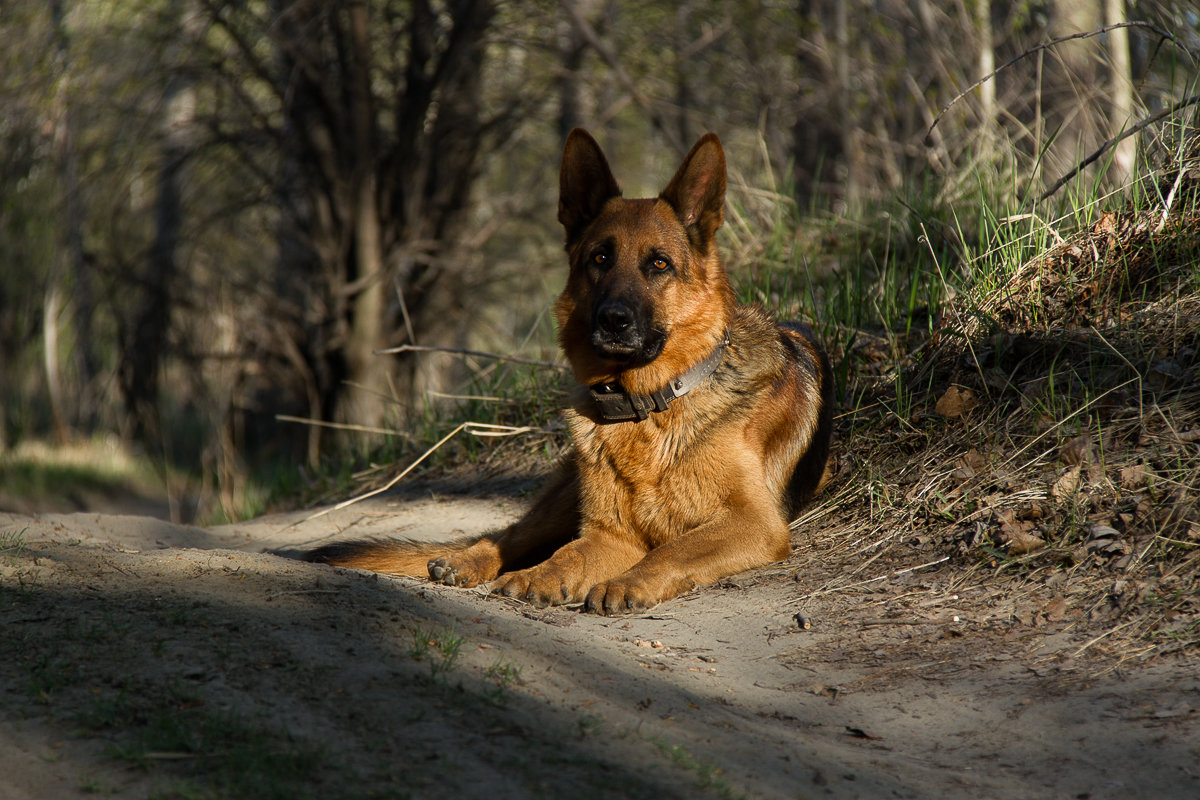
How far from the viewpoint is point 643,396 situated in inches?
173

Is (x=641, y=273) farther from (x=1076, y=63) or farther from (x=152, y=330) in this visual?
(x=152, y=330)

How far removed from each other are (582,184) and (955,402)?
7.32 feet

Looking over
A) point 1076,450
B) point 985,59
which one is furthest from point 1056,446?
point 985,59

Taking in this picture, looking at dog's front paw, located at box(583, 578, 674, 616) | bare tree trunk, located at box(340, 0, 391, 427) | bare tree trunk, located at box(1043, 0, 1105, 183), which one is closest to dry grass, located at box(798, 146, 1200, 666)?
dog's front paw, located at box(583, 578, 674, 616)

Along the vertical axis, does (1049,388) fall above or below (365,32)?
below

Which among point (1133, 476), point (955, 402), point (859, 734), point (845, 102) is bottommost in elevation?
point (859, 734)

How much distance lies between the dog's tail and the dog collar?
3.72 ft

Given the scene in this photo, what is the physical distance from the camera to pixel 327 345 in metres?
9.88

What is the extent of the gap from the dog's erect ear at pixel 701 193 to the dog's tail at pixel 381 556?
6.95ft

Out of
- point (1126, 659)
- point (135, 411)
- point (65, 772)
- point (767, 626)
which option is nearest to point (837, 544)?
point (767, 626)

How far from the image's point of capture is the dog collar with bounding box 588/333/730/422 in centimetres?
439

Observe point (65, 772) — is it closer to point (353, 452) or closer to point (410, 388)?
point (353, 452)

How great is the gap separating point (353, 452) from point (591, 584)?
4.55m

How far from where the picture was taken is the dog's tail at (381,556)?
176 inches
